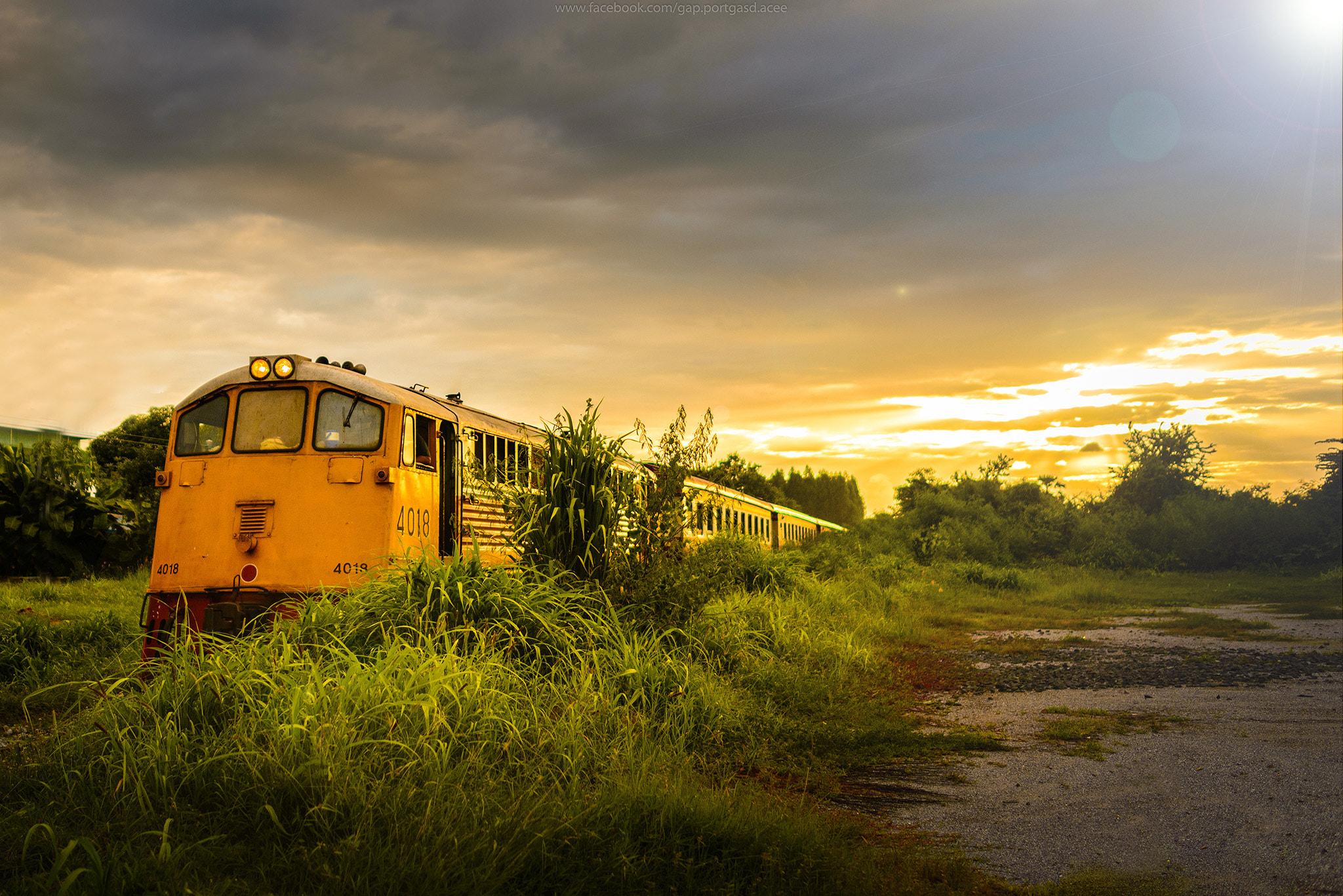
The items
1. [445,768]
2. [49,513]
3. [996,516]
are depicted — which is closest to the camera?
[445,768]

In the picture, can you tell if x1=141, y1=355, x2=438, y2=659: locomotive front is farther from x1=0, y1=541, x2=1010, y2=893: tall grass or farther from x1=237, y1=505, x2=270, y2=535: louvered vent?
x1=0, y1=541, x2=1010, y2=893: tall grass

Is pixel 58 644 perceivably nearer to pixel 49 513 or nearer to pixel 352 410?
pixel 352 410

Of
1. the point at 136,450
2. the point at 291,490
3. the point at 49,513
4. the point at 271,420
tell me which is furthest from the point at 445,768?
the point at 136,450

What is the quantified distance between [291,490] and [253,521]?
1.55ft

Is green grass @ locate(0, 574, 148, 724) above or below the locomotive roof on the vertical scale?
A: below

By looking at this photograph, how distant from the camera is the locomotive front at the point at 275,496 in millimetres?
8000

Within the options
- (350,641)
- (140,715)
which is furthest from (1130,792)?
(140,715)

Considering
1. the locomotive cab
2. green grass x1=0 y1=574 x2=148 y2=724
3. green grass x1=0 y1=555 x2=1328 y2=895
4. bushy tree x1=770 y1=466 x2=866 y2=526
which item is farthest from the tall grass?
bushy tree x1=770 y1=466 x2=866 y2=526

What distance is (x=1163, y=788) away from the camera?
18.2 feet

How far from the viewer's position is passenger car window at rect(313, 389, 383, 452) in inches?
328

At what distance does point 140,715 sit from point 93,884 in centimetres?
192

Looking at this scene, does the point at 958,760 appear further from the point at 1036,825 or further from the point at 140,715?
the point at 140,715

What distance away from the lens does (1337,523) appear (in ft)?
88.9

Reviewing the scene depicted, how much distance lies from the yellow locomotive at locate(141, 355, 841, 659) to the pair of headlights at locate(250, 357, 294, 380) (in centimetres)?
1
